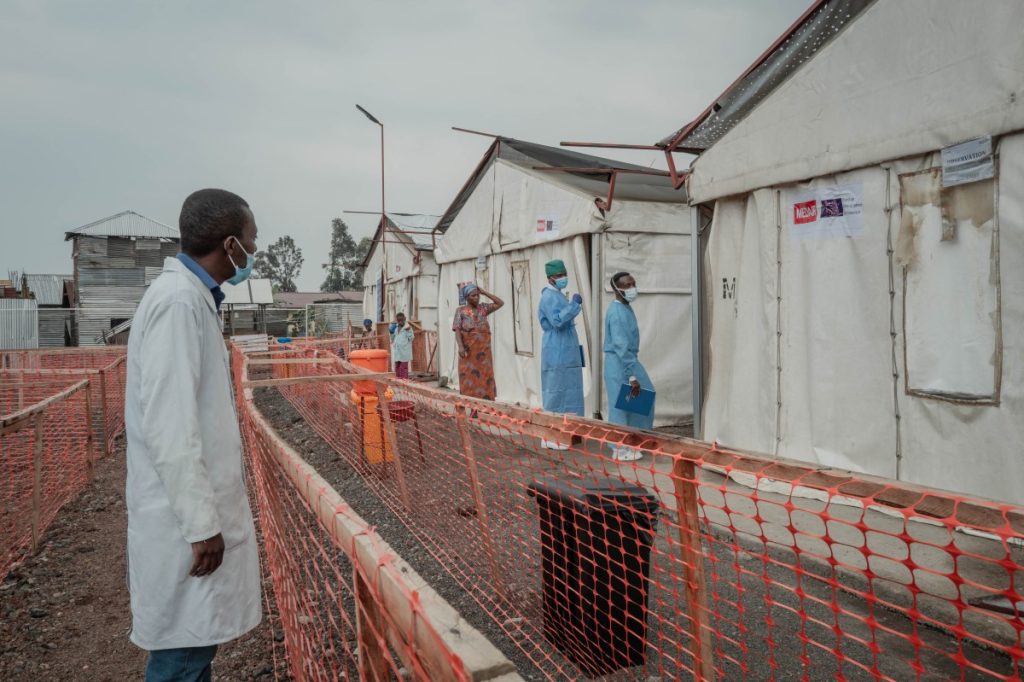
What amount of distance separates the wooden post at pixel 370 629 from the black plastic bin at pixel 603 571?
55.2 inches

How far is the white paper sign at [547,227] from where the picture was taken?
8758 millimetres

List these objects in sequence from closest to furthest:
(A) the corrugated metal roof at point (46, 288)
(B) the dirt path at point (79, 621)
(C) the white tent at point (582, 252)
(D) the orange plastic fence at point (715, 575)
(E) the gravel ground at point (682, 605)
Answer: (D) the orange plastic fence at point (715, 575) → (E) the gravel ground at point (682, 605) → (B) the dirt path at point (79, 621) → (C) the white tent at point (582, 252) → (A) the corrugated metal roof at point (46, 288)

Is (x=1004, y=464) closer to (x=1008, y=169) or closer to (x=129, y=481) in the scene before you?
(x=1008, y=169)

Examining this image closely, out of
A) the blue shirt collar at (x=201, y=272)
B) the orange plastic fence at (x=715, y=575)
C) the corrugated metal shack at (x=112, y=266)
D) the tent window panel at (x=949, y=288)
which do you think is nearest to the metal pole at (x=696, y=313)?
the orange plastic fence at (x=715, y=575)

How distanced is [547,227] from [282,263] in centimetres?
6641

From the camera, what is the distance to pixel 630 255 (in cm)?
813

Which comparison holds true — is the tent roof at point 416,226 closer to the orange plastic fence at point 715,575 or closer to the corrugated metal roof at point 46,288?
the orange plastic fence at point 715,575

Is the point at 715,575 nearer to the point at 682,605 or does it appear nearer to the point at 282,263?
the point at 682,605

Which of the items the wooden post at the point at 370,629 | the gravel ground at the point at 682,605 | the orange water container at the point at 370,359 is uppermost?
the orange water container at the point at 370,359

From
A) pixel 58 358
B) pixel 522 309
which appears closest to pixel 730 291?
pixel 522 309

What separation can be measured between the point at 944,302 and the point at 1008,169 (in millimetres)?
909

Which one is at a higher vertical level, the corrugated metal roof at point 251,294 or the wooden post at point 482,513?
the corrugated metal roof at point 251,294

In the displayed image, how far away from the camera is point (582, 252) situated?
327 inches

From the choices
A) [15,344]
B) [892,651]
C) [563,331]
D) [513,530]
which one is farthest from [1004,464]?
[15,344]
